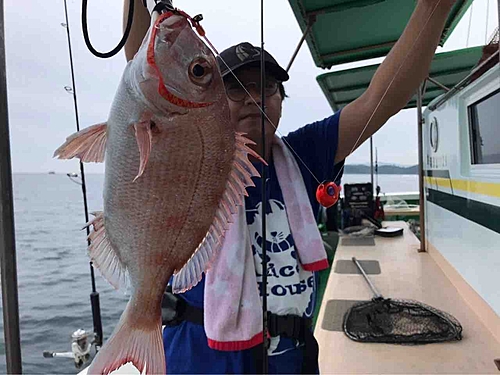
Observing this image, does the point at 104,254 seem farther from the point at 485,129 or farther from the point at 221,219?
the point at 485,129

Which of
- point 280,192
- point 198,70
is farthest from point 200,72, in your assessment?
point 280,192

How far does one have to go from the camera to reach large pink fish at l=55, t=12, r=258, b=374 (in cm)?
76

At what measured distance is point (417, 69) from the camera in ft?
4.02

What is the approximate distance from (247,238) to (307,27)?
194 centimetres

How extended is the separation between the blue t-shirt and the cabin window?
5.61ft

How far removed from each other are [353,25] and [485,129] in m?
1.19

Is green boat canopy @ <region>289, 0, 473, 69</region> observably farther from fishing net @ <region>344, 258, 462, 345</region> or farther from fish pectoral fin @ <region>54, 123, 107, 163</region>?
fish pectoral fin @ <region>54, 123, 107, 163</region>

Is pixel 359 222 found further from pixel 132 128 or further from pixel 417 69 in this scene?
pixel 132 128

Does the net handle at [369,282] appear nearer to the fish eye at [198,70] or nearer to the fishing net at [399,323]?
the fishing net at [399,323]

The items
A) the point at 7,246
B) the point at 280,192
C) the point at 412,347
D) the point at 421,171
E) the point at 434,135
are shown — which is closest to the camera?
the point at 7,246

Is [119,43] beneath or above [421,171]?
above

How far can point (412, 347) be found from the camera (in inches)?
96.3

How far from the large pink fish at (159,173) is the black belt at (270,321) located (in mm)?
479

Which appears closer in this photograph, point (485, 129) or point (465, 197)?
point (485, 129)
